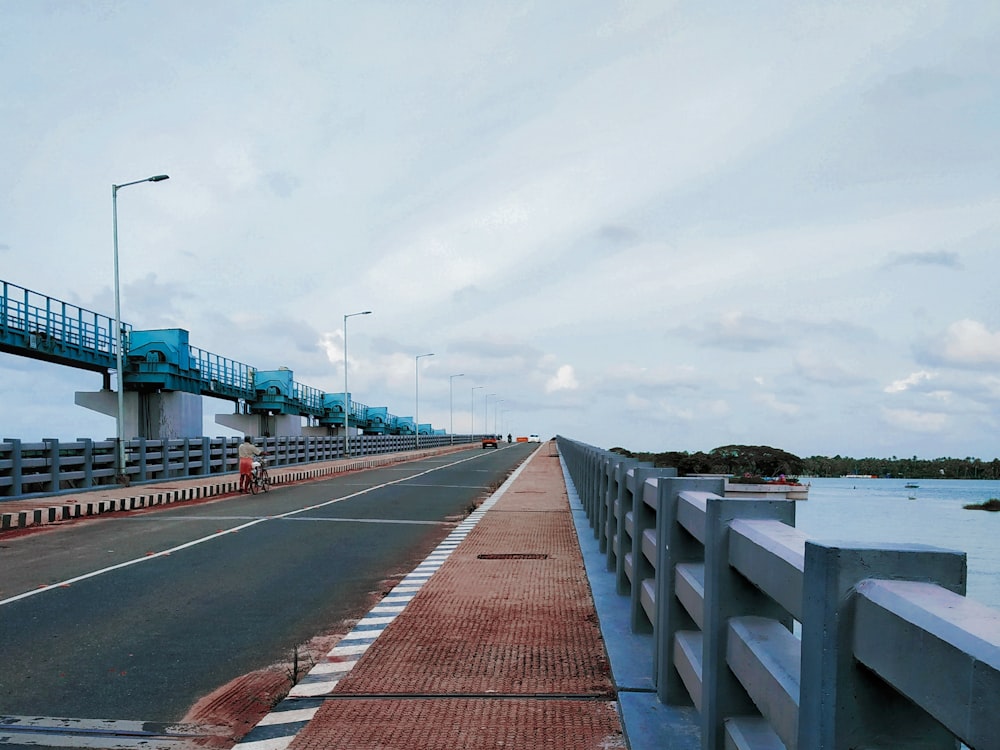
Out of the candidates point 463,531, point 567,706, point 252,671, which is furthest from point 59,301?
point 567,706

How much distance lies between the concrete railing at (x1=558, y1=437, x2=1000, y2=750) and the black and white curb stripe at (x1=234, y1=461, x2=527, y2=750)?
6.91 feet

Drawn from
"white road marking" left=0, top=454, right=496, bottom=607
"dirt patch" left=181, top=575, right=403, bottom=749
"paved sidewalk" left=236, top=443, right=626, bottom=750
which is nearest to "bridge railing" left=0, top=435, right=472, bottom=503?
"white road marking" left=0, top=454, right=496, bottom=607

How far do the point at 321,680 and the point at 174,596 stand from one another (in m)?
4.81

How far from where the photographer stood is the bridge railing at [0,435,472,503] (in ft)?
72.3

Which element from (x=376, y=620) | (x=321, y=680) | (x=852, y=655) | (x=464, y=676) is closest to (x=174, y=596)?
(x=376, y=620)

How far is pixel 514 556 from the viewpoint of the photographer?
38.1 feet

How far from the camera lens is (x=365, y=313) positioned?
55531 millimetres

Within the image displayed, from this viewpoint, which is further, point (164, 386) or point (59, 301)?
point (164, 386)

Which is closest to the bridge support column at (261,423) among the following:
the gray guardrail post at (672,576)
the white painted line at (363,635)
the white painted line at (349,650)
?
the white painted line at (363,635)

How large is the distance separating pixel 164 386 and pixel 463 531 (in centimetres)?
3495

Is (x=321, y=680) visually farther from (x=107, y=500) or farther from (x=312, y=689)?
(x=107, y=500)

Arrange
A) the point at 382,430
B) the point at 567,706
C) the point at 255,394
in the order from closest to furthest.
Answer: the point at 567,706 < the point at 255,394 < the point at 382,430

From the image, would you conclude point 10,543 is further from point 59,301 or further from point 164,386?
point 164,386

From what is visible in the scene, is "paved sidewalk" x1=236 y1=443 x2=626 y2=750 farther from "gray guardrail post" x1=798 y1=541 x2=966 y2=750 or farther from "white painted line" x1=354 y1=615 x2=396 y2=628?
"gray guardrail post" x1=798 y1=541 x2=966 y2=750
